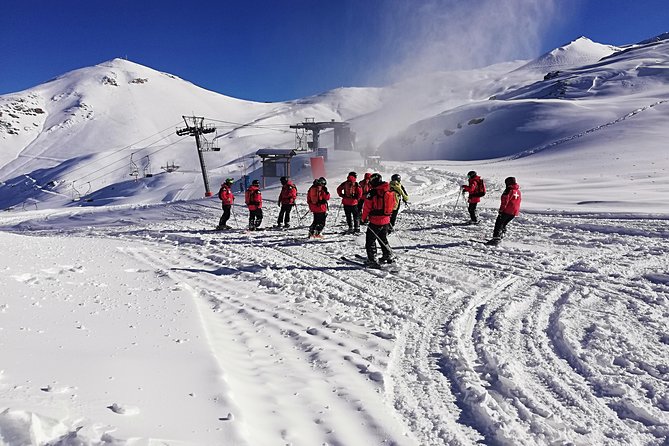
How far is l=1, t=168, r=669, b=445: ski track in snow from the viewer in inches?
129

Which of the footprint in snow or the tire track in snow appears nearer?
the footprint in snow

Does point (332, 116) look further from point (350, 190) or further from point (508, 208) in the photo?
point (508, 208)

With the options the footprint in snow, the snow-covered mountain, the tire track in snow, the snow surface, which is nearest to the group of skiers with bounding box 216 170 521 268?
the snow surface

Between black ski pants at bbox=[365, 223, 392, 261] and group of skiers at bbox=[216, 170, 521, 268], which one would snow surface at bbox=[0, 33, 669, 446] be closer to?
black ski pants at bbox=[365, 223, 392, 261]

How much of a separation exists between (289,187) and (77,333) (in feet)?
32.0

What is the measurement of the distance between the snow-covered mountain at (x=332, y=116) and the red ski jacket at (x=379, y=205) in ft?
56.8

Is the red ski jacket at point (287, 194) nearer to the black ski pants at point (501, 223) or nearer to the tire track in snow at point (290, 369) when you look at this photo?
the black ski pants at point (501, 223)

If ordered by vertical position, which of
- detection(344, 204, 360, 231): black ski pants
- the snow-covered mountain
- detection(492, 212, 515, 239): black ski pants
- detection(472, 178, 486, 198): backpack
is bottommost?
detection(492, 212, 515, 239): black ski pants

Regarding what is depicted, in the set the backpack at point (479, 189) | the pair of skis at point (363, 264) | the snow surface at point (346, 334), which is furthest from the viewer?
the backpack at point (479, 189)

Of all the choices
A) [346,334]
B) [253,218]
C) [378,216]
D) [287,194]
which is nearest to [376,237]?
[378,216]

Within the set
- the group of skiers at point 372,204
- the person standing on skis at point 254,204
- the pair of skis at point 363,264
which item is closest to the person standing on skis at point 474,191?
the group of skiers at point 372,204

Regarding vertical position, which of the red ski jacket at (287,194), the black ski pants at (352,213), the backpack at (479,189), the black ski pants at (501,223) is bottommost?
the black ski pants at (501,223)

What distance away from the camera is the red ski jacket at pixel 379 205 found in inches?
330

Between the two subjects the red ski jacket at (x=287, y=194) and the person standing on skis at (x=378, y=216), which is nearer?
the person standing on skis at (x=378, y=216)
